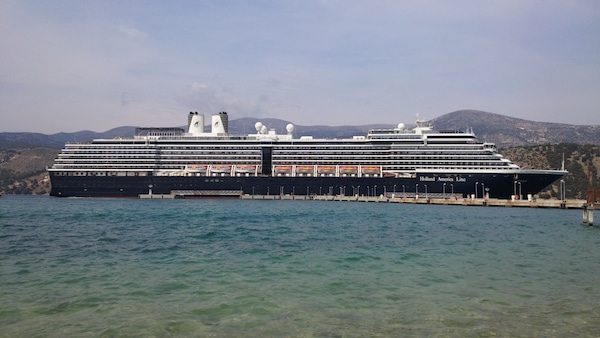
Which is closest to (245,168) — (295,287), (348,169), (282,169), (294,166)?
(282,169)

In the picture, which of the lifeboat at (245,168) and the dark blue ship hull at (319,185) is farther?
the lifeboat at (245,168)

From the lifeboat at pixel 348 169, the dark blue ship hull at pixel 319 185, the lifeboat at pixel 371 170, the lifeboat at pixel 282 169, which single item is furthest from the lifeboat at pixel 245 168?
the lifeboat at pixel 371 170

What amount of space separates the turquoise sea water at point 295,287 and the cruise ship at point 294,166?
59.0 metres

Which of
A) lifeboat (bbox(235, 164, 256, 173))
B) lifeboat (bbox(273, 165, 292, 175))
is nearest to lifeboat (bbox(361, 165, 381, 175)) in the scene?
lifeboat (bbox(273, 165, 292, 175))

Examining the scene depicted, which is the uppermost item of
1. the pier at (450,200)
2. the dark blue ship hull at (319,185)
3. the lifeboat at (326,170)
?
the lifeboat at (326,170)

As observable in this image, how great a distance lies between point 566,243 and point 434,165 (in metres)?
60.7

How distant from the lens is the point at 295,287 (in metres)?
15.8

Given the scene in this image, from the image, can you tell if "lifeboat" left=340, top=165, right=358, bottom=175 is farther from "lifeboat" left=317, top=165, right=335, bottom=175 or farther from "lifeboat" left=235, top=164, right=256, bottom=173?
"lifeboat" left=235, top=164, right=256, bottom=173

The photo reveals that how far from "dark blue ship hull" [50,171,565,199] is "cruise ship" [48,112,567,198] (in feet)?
0.57

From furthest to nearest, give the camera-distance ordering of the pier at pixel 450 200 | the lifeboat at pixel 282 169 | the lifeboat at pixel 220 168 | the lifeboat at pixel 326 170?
the lifeboat at pixel 220 168
the lifeboat at pixel 282 169
the lifeboat at pixel 326 170
the pier at pixel 450 200

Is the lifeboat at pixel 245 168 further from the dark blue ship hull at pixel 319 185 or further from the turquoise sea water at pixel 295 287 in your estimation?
the turquoise sea water at pixel 295 287

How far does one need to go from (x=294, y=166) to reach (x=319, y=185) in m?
6.78

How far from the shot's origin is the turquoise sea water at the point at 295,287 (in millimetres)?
11492

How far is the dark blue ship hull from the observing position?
279 feet
